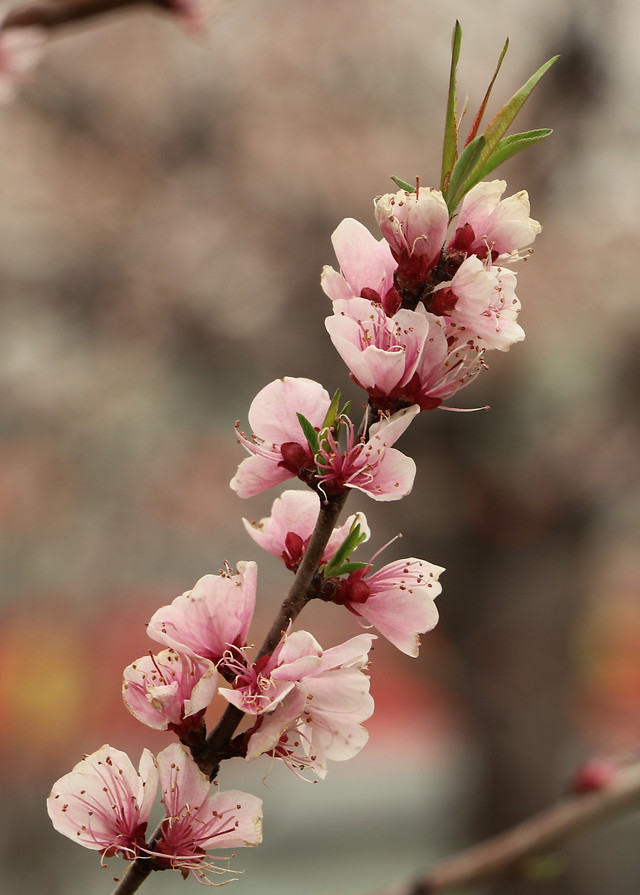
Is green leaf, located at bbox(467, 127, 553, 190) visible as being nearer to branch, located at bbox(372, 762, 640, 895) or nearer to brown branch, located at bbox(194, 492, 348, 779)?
brown branch, located at bbox(194, 492, 348, 779)

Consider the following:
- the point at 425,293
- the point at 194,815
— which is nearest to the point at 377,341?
the point at 425,293

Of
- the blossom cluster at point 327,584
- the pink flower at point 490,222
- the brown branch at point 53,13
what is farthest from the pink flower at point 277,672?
the brown branch at point 53,13

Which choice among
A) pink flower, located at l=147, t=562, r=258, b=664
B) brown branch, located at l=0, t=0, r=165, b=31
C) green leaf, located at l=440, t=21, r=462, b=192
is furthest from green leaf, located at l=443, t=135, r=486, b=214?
brown branch, located at l=0, t=0, r=165, b=31

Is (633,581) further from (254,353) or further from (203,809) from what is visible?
(203,809)

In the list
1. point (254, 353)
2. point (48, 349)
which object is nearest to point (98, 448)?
point (48, 349)

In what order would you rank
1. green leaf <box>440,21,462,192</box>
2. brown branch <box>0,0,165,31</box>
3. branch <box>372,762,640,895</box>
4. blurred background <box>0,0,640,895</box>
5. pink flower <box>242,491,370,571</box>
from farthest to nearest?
Answer: 1. blurred background <box>0,0,640,895</box>
2. branch <box>372,762,640,895</box>
3. brown branch <box>0,0,165,31</box>
4. pink flower <box>242,491,370,571</box>
5. green leaf <box>440,21,462,192</box>
